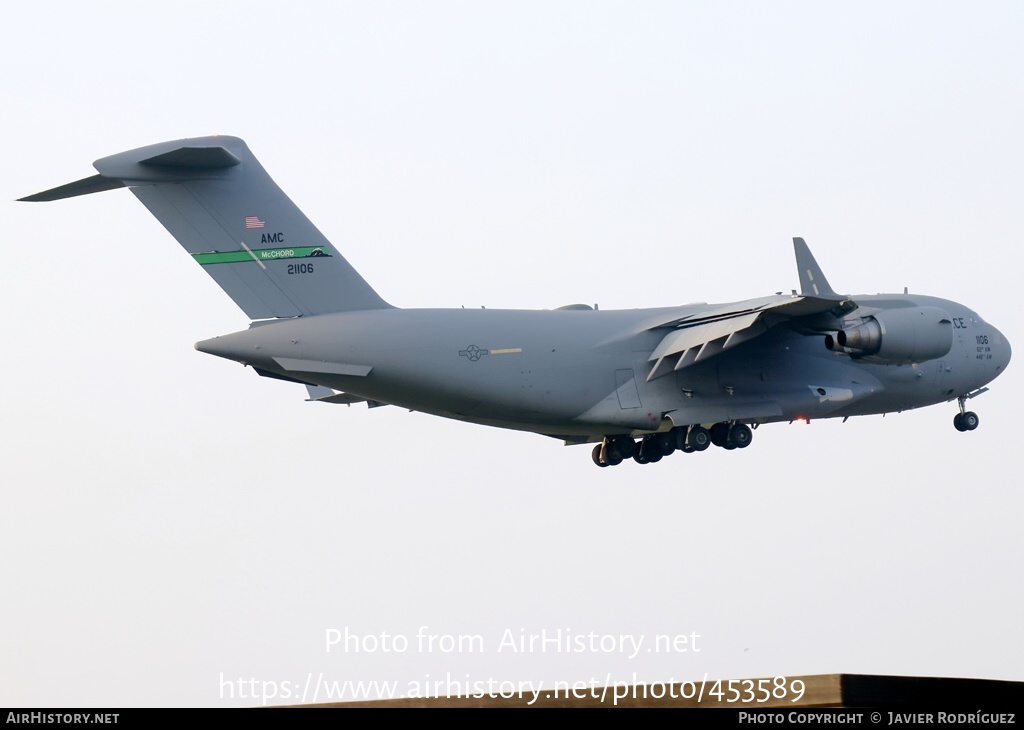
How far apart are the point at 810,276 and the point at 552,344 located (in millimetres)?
3152

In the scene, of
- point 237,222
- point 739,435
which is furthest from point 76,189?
point 739,435

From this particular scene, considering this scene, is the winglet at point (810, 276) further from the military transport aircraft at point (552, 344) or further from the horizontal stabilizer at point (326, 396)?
the horizontal stabilizer at point (326, 396)

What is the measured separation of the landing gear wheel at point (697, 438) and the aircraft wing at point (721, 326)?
3.14 ft

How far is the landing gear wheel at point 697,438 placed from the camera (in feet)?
73.5

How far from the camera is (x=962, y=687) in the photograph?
1496cm

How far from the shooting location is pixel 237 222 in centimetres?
2012

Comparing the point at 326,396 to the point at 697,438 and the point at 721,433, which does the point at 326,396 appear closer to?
the point at 697,438

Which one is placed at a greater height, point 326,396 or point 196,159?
point 196,159

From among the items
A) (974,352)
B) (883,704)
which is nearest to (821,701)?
(883,704)

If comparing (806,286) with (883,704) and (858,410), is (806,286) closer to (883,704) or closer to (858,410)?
(858,410)

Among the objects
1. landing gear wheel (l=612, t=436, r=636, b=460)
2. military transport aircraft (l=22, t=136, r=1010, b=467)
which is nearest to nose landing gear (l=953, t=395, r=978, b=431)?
military transport aircraft (l=22, t=136, r=1010, b=467)

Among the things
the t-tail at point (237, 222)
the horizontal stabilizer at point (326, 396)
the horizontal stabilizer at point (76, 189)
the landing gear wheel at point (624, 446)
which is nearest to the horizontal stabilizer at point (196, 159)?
the t-tail at point (237, 222)

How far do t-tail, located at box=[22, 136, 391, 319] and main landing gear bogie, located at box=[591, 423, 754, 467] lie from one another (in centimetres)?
426

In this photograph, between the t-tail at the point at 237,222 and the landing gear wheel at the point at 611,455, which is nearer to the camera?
the t-tail at the point at 237,222
